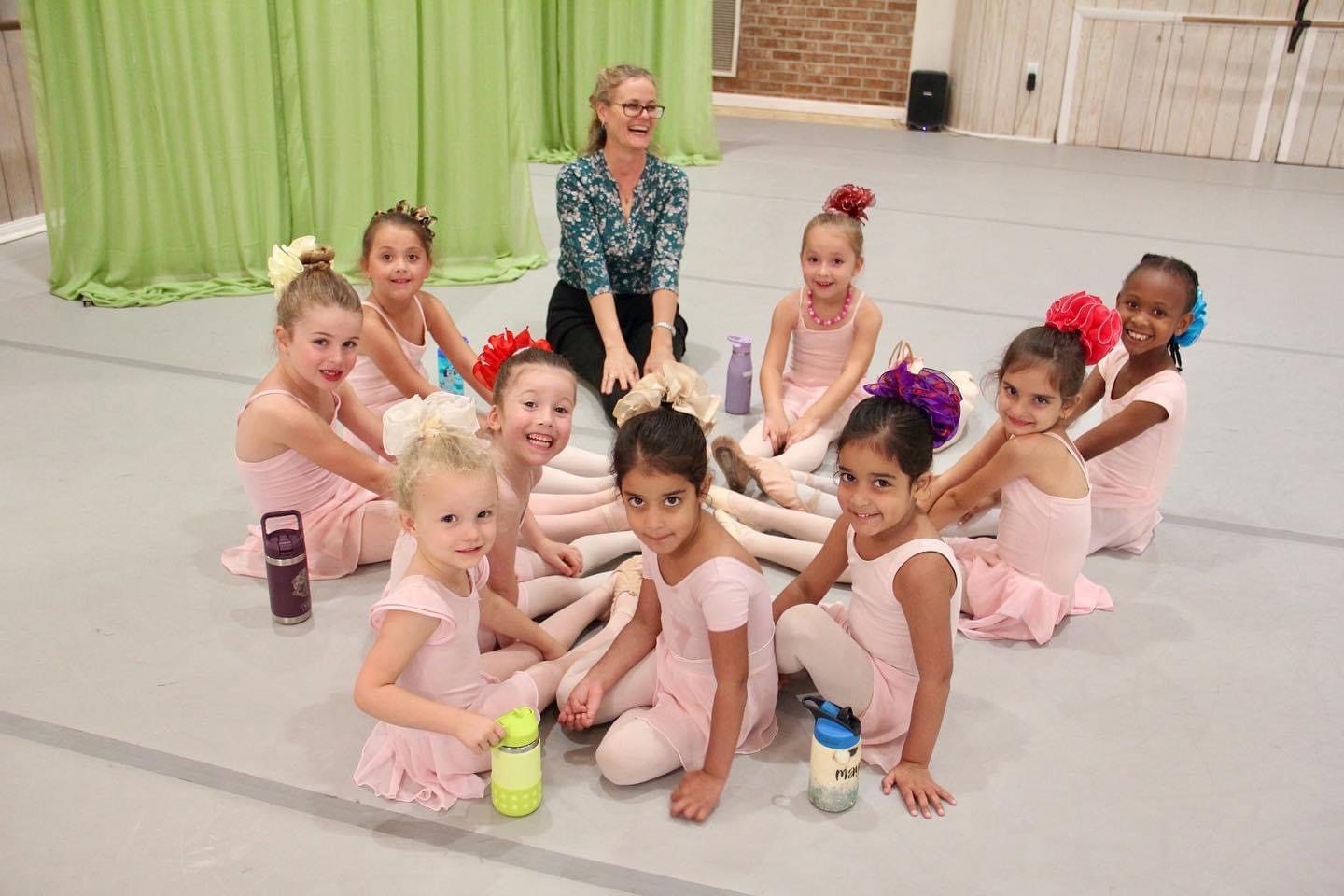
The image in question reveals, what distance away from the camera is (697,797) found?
181 cm

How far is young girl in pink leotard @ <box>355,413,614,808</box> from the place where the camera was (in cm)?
174

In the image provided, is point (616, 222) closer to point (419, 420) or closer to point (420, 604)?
point (419, 420)

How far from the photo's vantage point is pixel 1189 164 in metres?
7.21

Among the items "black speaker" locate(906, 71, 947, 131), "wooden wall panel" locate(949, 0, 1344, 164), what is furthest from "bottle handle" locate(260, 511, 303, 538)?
"black speaker" locate(906, 71, 947, 131)

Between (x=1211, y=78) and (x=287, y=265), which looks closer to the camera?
(x=287, y=265)

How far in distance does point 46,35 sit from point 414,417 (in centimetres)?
285

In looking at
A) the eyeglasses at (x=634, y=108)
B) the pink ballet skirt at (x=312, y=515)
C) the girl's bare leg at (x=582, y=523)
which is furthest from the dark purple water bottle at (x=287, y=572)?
the eyeglasses at (x=634, y=108)

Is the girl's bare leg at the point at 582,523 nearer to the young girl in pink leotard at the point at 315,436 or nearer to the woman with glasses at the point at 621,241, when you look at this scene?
the young girl in pink leotard at the point at 315,436

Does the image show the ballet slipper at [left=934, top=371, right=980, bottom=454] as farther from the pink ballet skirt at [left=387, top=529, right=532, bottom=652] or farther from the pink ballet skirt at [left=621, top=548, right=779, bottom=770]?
the pink ballet skirt at [left=387, top=529, right=532, bottom=652]

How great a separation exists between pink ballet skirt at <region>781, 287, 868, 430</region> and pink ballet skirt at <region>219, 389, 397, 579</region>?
4.06 ft

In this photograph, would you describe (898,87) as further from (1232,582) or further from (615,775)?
(615,775)

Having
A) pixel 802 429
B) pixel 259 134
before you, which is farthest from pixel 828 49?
pixel 802 429

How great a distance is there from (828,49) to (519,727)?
25.1ft

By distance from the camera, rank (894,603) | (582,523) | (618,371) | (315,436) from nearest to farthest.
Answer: (894,603) → (315,436) → (582,523) → (618,371)
